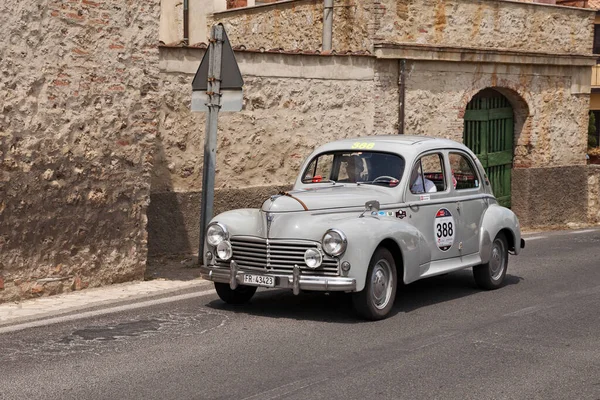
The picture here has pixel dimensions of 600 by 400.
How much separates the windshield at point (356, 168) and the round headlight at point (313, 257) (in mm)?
1496

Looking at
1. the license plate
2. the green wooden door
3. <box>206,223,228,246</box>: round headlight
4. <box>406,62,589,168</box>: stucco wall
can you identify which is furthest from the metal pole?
the green wooden door

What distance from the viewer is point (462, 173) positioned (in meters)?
10.9

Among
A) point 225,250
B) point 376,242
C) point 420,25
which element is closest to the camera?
point 376,242

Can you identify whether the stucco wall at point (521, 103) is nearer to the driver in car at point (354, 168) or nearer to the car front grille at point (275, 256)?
the driver in car at point (354, 168)

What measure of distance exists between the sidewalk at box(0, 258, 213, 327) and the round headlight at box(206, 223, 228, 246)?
4.35 ft

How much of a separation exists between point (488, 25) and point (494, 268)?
908 cm

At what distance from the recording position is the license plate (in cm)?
889

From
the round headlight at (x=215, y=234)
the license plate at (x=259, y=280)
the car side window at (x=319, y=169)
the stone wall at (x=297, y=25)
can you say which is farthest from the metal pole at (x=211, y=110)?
the stone wall at (x=297, y=25)

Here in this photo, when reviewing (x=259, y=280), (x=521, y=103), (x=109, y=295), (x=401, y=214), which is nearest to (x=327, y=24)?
(x=521, y=103)

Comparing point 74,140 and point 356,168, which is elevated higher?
point 74,140

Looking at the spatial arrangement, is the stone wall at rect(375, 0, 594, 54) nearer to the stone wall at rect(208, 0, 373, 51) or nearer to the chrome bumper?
the stone wall at rect(208, 0, 373, 51)

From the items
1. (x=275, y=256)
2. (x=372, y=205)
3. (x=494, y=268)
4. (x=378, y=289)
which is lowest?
(x=494, y=268)

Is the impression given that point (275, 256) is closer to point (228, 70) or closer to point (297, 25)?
point (228, 70)

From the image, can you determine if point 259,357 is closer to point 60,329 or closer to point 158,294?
point 60,329
